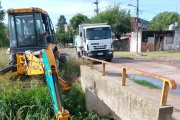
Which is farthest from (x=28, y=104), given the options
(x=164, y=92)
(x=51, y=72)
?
(x=164, y=92)

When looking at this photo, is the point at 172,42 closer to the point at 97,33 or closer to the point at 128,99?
the point at 97,33

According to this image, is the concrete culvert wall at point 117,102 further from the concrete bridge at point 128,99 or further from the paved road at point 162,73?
the paved road at point 162,73

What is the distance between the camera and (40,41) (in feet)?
24.8

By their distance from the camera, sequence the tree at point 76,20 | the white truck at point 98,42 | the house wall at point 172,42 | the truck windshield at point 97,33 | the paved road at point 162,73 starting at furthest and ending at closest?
the tree at point 76,20 → the house wall at point 172,42 → the truck windshield at point 97,33 → the white truck at point 98,42 → the paved road at point 162,73

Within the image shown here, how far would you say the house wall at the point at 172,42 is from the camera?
2646 centimetres

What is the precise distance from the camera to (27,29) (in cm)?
762

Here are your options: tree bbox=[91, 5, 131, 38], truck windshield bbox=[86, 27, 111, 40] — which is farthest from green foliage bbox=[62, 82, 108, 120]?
tree bbox=[91, 5, 131, 38]

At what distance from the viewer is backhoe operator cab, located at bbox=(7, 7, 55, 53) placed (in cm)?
741

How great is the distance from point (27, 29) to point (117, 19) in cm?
2657

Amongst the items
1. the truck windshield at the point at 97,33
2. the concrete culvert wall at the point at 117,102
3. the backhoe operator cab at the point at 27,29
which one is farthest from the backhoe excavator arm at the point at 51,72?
the truck windshield at the point at 97,33

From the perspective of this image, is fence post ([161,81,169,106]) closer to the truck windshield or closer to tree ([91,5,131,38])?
the truck windshield

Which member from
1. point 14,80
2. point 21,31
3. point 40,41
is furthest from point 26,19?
point 14,80

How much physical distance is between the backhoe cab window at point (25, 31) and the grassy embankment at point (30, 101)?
1425mm

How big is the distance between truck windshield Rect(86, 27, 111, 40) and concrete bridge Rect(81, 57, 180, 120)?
7117 mm
